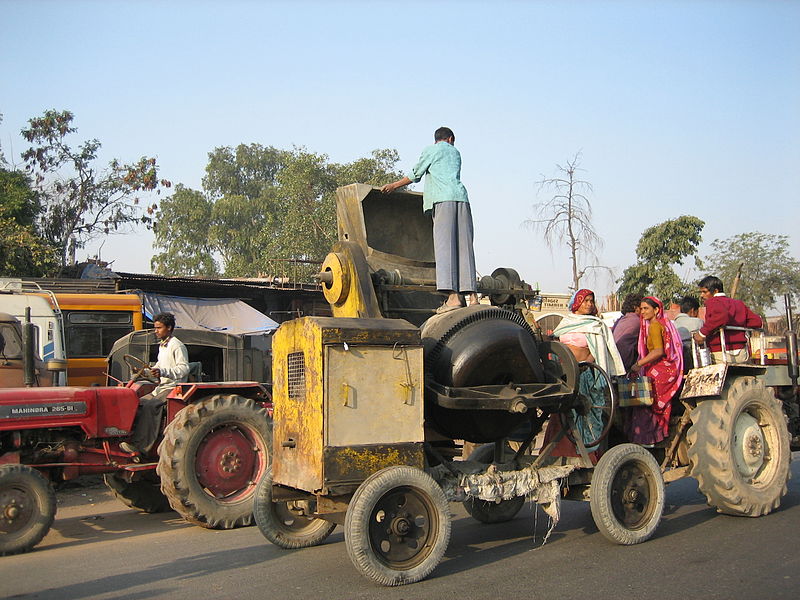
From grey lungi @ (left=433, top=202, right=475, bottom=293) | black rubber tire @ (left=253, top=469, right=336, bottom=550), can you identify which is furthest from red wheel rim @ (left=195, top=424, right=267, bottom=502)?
grey lungi @ (left=433, top=202, right=475, bottom=293)

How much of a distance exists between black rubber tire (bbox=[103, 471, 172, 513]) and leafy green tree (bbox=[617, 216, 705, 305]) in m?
17.4

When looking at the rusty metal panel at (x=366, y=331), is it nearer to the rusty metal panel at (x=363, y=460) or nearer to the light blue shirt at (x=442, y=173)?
the rusty metal panel at (x=363, y=460)

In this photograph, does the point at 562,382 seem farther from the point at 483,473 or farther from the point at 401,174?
the point at 401,174

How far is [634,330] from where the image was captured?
7.52 m

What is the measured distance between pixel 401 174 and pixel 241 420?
899 inches

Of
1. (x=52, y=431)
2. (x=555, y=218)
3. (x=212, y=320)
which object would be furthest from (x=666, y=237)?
(x=52, y=431)

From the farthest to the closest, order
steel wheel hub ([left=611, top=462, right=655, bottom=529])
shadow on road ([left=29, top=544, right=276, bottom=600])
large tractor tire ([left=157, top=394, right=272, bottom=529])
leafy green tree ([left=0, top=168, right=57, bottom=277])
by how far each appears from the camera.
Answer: leafy green tree ([left=0, top=168, right=57, bottom=277]), large tractor tire ([left=157, top=394, right=272, bottom=529]), steel wheel hub ([left=611, top=462, right=655, bottom=529]), shadow on road ([left=29, top=544, right=276, bottom=600])

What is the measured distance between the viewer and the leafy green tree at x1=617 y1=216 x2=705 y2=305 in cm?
2247

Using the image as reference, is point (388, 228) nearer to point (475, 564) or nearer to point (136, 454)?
point (475, 564)

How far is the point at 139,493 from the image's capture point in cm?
844

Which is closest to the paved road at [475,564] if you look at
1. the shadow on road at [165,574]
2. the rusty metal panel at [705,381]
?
the shadow on road at [165,574]

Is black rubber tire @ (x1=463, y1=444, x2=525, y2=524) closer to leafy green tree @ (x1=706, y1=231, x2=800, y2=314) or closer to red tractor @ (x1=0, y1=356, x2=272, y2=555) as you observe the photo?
red tractor @ (x1=0, y1=356, x2=272, y2=555)

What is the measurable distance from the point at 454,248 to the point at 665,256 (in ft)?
60.8

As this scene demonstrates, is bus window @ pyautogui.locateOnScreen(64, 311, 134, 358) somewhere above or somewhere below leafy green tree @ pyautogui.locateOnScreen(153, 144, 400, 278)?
below
